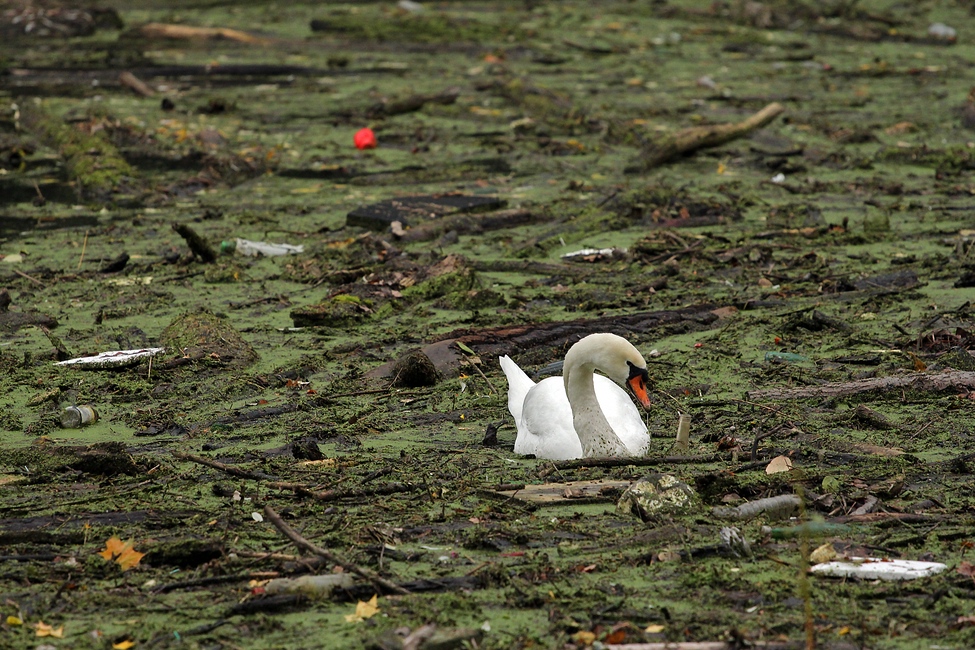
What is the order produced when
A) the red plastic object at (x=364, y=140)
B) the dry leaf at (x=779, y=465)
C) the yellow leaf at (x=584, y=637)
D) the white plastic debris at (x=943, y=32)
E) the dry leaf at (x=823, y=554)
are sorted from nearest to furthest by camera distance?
the yellow leaf at (x=584, y=637) < the dry leaf at (x=823, y=554) < the dry leaf at (x=779, y=465) < the red plastic object at (x=364, y=140) < the white plastic debris at (x=943, y=32)

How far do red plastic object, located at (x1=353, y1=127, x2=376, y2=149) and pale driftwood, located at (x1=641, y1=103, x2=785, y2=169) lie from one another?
2.69 meters

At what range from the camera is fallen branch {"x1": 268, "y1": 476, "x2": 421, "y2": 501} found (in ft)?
14.6

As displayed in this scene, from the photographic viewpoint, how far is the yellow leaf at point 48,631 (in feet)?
11.3

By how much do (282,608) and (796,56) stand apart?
13.6 m

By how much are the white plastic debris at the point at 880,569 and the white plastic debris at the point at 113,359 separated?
13.4ft

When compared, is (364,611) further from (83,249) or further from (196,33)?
(196,33)

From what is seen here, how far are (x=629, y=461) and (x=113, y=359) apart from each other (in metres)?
3.11

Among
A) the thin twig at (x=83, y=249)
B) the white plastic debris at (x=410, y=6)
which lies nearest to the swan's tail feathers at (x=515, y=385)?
the thin twig at (x=83, y=249)

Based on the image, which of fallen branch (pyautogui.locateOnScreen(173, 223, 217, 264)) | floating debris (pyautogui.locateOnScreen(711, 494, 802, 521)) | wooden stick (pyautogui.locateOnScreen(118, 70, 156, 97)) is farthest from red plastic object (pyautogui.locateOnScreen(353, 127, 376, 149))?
floating debris (pyautogui.locateOnScreen(711, 494, 802, 521))

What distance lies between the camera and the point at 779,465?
15.4ft

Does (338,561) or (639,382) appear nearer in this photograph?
(338,561)

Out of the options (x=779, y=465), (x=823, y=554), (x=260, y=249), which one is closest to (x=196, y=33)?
(x=260, y=249)

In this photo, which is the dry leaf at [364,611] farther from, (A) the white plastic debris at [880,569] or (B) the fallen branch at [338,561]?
(A) the white plastic debris at [880,569]

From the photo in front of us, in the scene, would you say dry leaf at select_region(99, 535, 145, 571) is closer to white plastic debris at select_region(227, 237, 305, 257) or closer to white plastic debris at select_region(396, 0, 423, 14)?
white plastic debris at select_region(227, 237, 305, 257)
